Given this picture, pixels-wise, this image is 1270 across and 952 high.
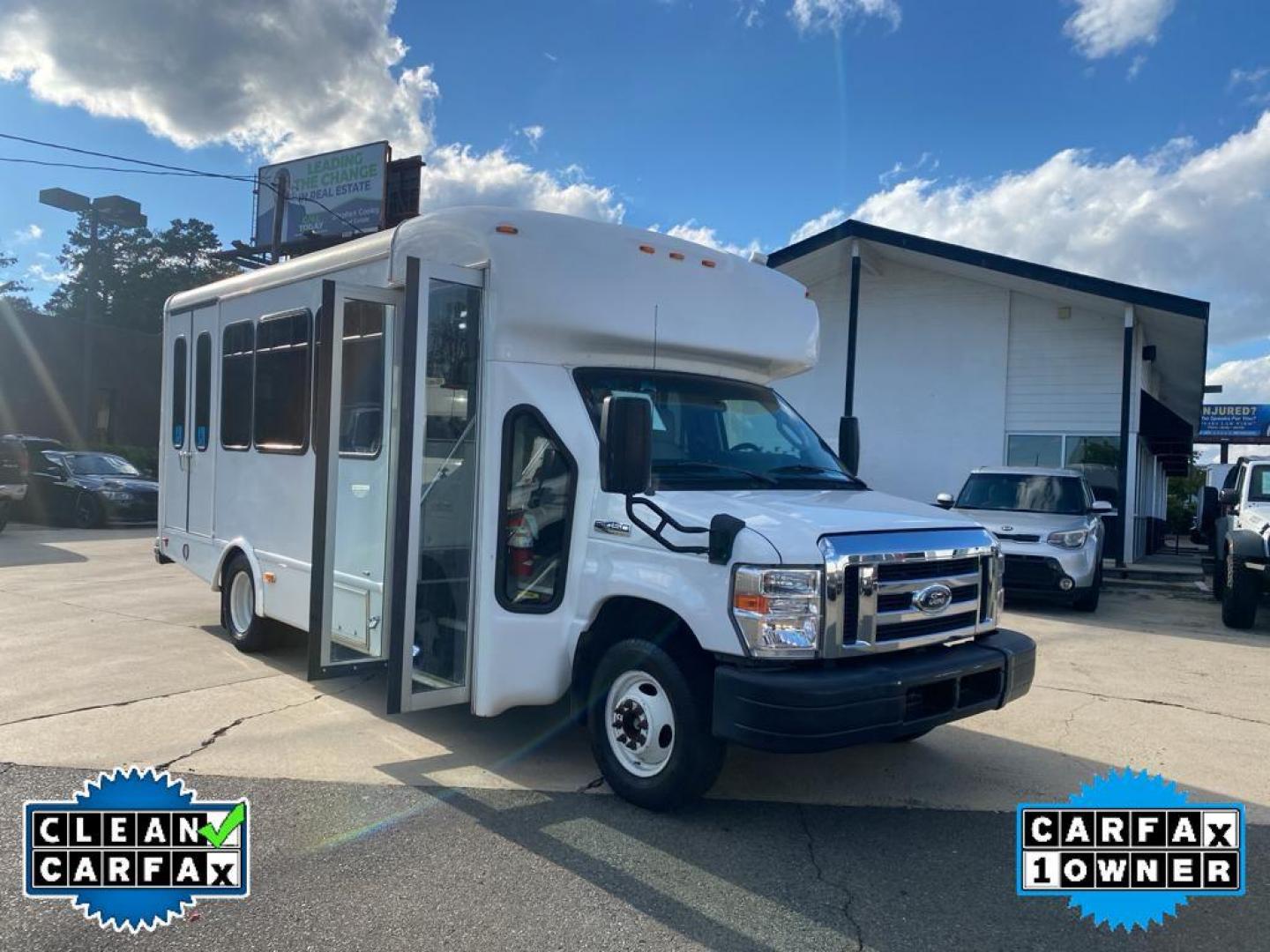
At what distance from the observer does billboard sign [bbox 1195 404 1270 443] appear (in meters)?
50.5

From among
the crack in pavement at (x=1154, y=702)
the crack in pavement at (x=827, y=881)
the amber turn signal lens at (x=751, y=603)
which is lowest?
the crack in pavement at (x=827, y=881)

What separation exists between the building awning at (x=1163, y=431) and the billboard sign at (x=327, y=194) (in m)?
22.5

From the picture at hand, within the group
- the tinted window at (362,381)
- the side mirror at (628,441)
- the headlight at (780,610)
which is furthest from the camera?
the tinted window at (362,381)

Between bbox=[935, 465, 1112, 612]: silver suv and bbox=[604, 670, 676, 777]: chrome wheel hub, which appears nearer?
bbox=[604, 670, 676, 777]: chrome wheel hub

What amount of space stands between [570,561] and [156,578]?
30.4ft

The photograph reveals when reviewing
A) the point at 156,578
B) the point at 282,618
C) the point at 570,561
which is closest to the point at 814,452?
the point at 570,561

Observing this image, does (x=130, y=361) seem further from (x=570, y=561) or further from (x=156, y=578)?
(x=570, y=561)

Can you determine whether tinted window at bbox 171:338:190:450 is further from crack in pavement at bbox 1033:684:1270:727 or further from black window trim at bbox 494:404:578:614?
crack in pavement at bbox 1033:684:1270:727

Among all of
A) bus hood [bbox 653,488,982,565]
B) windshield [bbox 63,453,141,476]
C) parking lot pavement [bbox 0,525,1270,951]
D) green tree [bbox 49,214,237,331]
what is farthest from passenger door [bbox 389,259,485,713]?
green tree [bbox 49,214,237,331]

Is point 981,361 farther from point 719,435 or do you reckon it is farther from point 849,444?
point 719,435

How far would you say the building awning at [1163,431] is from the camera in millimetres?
17797

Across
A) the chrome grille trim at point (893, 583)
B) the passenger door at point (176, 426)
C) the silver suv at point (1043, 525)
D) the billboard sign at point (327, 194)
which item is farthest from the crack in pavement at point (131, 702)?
the billboard sign at point (327, 194)

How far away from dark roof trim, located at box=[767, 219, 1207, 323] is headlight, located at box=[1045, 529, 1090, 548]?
5.40 metres

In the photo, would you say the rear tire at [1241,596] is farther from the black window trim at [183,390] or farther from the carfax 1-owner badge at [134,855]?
the black window trim at [183,390]
